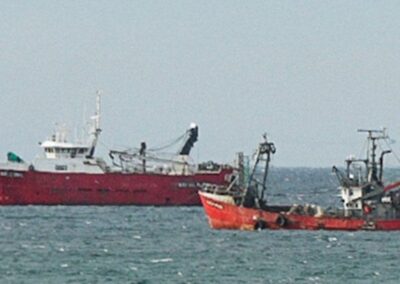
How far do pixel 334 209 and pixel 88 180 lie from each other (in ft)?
114

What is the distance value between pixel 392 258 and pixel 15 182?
49943 mm

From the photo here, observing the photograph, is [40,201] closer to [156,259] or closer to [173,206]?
[173,206]

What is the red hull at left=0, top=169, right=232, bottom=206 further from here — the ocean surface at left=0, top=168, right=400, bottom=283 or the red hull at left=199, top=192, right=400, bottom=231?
the red hull at left=199, top=192, right=400, bottom=231

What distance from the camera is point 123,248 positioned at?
83812 millimetres

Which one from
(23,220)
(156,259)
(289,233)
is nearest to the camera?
(156,259)

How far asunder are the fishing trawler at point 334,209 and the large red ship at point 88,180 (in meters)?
27.6

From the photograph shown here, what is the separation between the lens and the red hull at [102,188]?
402ft

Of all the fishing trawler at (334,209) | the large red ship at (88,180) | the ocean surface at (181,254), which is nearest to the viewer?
the ocean surface at (181,254)

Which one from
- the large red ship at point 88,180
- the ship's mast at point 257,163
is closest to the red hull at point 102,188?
A: the large red ship at point 88,180

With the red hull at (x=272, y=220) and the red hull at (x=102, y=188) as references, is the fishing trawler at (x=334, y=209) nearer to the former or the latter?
the red hull at (x=272, y=220)

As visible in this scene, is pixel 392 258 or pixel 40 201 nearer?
pixel 392 258

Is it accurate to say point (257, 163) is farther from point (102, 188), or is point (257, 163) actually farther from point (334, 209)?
point (102, 188)

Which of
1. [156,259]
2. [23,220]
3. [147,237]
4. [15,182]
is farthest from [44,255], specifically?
[15,182]

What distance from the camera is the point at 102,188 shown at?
124000 millimetres
